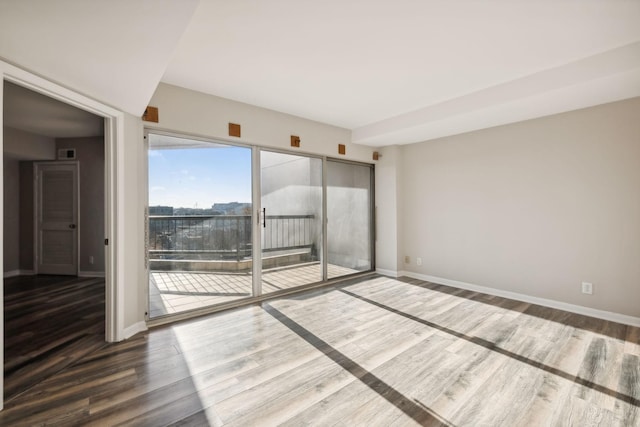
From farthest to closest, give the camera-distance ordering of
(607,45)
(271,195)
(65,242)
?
(65,242) → (271,195) → (607,45)

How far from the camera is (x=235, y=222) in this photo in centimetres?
370

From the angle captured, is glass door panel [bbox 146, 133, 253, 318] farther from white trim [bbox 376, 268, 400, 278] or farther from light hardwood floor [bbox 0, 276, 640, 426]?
white trim [bbox 376, 268, 400, 278]

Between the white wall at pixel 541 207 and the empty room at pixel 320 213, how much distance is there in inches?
1.0

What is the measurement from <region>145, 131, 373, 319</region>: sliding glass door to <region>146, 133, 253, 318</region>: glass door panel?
11 millimetres

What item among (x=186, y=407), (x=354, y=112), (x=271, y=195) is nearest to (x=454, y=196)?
(x=354, y=112)

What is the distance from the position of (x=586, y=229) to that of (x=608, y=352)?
1477mm

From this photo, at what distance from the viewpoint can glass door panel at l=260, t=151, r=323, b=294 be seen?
400 cm

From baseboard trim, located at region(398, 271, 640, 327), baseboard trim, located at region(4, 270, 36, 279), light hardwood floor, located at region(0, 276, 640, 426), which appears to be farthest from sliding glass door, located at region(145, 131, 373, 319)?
baseboard trim, located at region(4, 270, 36, 279)

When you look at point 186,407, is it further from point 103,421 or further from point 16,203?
point 16,203

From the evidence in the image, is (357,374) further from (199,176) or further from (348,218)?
(348,218)

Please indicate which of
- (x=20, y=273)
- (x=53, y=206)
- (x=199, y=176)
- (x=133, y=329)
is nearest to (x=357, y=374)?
(x=133, y=329)

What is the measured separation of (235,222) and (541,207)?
3.95m

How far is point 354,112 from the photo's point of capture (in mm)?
4055

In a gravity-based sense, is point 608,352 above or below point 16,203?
below
